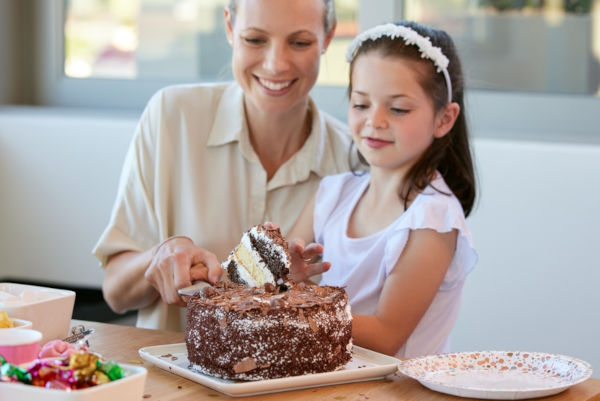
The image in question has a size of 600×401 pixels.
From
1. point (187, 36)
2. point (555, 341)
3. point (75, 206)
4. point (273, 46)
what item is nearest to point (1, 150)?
point (75, 206)

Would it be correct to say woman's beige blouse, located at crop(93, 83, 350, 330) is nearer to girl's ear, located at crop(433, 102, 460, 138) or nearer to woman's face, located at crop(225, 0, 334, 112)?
woman's face, located at crop(225, 0, 334, 112)

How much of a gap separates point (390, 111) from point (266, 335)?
0.62 meters

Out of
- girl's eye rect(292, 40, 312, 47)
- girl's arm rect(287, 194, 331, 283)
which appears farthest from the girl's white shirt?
girl's eye rect(292, 40, 312, 47)

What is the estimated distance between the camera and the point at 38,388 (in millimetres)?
968

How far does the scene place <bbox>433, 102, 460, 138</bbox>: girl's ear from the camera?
5.90ft

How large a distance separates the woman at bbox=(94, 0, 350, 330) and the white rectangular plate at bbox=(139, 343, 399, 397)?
1.97ft

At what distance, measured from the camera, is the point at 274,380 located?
3.99 feet

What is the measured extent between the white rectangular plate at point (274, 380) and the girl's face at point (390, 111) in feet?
1.50

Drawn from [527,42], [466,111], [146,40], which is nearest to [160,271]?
[466,111]

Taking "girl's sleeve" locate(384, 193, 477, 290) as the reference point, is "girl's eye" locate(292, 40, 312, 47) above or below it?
above

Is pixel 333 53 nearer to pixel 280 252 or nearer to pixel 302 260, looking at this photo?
pixel 302 260

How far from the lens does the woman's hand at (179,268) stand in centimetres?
159

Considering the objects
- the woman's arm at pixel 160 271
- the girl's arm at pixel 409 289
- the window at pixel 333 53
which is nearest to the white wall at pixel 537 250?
the window at pixel 333 53

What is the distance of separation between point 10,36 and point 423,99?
2225 millimetres
